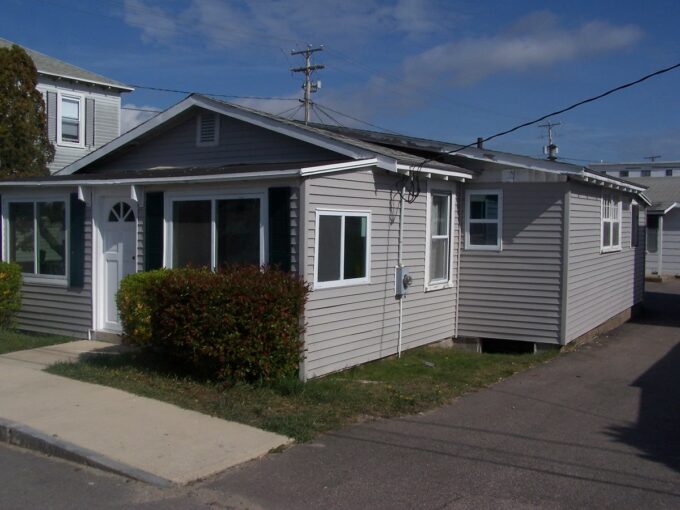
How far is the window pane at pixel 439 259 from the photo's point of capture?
12040 millimetres

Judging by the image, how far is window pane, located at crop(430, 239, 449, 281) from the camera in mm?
12040

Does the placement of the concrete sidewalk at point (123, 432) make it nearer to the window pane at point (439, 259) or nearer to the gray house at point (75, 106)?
the window pane at point (439, 259)

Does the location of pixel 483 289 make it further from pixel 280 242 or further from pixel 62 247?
pixel 62 247

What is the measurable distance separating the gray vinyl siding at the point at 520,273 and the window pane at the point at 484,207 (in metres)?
0.17

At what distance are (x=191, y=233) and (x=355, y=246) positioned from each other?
7.77ft

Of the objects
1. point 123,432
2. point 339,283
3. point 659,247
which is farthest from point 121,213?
point 659,247

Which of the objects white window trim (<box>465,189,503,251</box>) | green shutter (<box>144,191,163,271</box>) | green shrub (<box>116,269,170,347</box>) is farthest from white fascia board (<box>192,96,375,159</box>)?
white window trim (<box>465,189,503,251</box>)

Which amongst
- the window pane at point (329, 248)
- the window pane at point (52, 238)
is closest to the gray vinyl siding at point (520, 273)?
the window pane at point (329, 248)

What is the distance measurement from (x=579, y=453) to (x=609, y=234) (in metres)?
8.94

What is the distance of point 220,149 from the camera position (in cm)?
1198

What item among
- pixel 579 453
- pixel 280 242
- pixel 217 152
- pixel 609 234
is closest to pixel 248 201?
pixel 280 242

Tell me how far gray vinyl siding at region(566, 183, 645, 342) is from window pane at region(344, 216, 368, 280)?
374cm

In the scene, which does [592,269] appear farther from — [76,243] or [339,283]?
[76,243]

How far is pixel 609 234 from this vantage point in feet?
48.7
